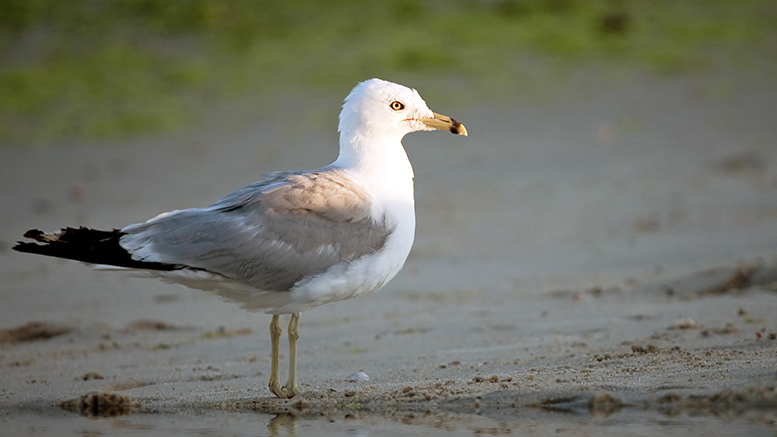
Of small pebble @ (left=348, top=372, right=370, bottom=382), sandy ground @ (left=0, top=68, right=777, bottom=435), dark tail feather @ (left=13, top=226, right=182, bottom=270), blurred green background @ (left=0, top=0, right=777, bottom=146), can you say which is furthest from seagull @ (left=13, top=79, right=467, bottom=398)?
blurred green background @ (left=0, top=0, right=777, bottom=146)

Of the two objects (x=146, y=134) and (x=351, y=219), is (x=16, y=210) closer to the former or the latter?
(x=146, y=134)

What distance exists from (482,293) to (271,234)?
9.28 feet

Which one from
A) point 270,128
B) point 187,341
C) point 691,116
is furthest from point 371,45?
point 187,341

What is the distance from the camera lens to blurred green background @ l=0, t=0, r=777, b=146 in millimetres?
14047

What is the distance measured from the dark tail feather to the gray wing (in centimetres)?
4

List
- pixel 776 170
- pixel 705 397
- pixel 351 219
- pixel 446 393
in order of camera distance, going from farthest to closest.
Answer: pixel 776 170, pixel 351 219, pixel 446 393, pixel 705 397

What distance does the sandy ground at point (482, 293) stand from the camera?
4293mm

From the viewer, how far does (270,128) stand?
12688 mm

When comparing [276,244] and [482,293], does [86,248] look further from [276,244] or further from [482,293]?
[482,293]

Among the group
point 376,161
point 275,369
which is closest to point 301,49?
point 376,161

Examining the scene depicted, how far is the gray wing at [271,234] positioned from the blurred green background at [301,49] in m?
8.61

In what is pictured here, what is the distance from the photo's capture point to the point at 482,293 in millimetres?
7137

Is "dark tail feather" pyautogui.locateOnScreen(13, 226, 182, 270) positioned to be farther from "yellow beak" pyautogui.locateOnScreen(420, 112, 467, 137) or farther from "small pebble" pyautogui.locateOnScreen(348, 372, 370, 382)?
"yellow beak" pyautogui.locateOnScreen(420, 112, 467, 137)

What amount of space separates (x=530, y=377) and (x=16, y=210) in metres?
7.38
